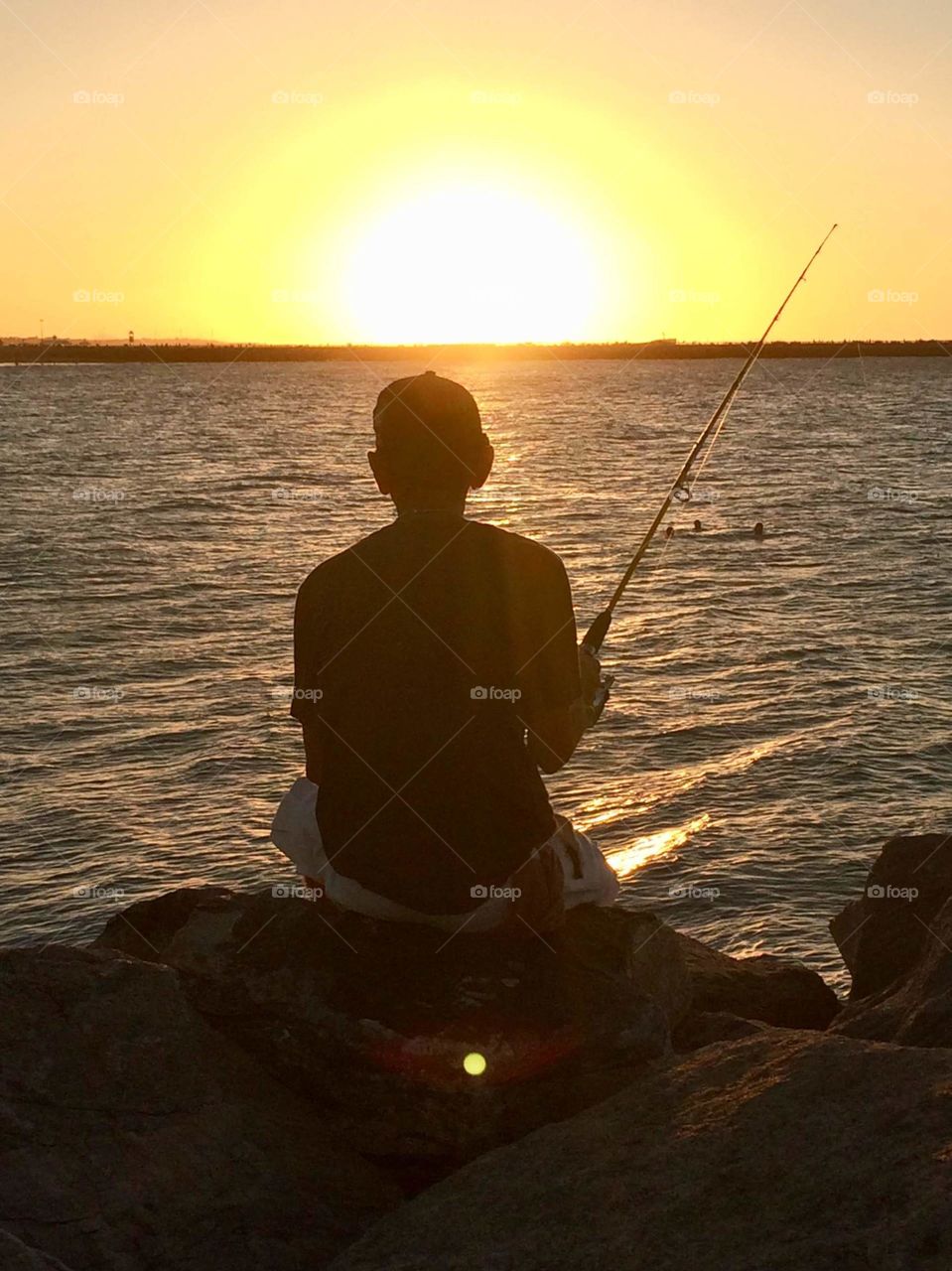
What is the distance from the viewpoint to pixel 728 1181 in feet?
10.6

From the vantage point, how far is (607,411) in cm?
11469

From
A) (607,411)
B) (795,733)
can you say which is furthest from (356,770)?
(607,411)

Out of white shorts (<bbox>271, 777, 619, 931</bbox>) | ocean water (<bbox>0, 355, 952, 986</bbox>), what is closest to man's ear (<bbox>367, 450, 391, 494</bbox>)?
white shorts (<bbox>271, 777, 619, 931</bbox>)

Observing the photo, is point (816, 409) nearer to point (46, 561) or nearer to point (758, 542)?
point (758, 542)

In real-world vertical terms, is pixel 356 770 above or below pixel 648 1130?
above

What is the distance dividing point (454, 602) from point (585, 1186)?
1.71 m

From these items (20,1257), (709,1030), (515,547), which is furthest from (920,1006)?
(20,1257)

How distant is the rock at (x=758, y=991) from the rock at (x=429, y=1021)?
1465 millimetres

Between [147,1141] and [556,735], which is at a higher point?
[556,735]

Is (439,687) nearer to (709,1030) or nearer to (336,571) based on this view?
(336,571)

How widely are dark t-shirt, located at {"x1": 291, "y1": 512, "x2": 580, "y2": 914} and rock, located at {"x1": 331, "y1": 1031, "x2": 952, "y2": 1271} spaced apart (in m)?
0.86

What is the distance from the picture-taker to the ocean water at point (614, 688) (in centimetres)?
1190

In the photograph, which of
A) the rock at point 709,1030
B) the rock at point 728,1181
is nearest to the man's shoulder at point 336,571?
the rock at point 728,1181

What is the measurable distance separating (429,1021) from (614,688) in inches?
554
